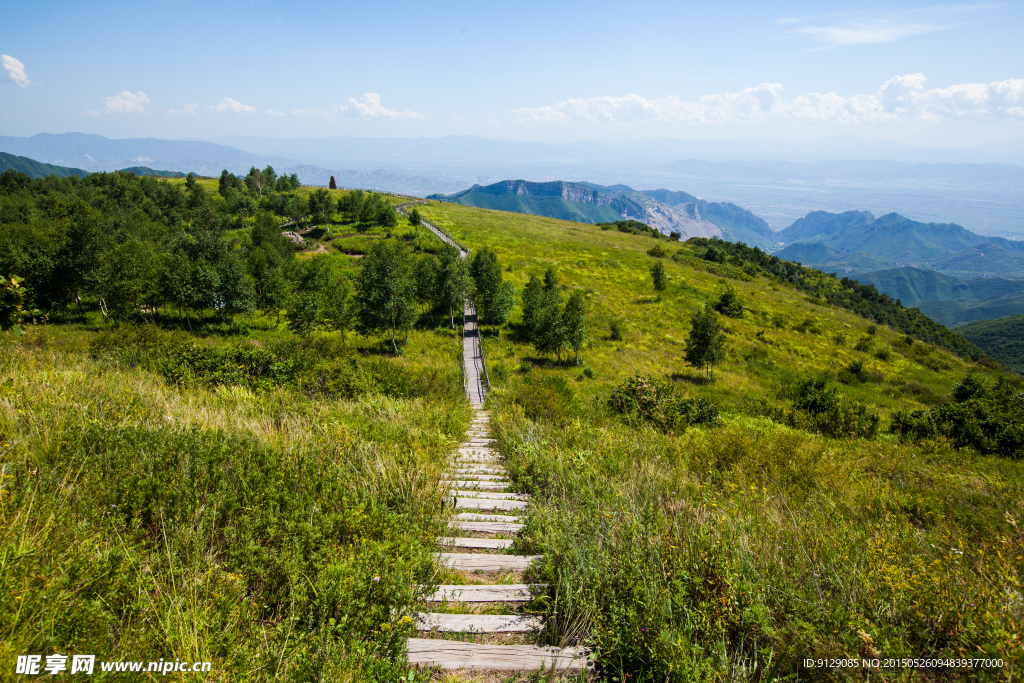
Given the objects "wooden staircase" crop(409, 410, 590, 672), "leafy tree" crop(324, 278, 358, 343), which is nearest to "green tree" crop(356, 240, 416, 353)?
"leafy tree" crop(324, 278, 358, 343)

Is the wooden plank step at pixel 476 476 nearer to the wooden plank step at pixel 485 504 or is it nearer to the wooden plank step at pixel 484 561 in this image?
the wooden plank step at pixel 485 504

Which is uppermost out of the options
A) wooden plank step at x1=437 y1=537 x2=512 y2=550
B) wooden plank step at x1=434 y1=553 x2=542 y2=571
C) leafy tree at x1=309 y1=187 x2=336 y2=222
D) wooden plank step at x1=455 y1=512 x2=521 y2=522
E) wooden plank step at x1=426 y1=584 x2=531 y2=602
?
leafy tree at x1=309 y1=187 x2=336 y2=222

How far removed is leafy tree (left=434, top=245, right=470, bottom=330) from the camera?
27875 mm

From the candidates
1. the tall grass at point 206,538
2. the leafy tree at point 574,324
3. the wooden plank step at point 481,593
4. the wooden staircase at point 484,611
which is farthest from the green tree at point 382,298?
the wooden plank step at point 481,593

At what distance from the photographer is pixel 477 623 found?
359cm

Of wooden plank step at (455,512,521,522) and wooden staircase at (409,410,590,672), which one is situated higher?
wooden staircase at (409,410,590,672)

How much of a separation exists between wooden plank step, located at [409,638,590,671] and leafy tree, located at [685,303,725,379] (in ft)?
74.0

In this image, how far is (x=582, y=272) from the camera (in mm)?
45312

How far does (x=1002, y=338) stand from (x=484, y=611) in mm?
198106

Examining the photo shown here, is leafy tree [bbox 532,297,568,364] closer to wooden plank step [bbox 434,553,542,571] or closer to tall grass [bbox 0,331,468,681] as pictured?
tall grass [bbox 0,331,468,681]

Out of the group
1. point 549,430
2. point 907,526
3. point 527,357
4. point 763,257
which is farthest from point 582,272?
point 763,257

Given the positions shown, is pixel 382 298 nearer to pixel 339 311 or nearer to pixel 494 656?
pixel 339 311

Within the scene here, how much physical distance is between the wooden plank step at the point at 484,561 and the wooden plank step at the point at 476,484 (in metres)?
1.72

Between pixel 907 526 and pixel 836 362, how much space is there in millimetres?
33802
